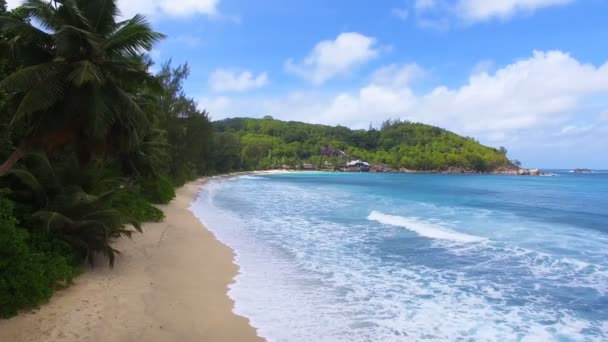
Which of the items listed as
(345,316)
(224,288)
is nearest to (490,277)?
(345,316)

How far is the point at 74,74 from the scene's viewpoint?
886 cm

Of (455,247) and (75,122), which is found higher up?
(75,122)

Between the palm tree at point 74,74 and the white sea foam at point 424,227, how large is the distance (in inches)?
528

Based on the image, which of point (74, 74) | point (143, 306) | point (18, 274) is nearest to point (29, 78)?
point (74, 74)

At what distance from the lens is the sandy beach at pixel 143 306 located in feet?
19.7

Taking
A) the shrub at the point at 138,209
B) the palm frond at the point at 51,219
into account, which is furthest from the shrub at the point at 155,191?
the palm frond at the point at 51,219

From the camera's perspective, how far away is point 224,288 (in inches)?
354

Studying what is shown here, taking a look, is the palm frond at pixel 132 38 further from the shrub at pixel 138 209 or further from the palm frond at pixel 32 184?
the shrub at pixel 138 209

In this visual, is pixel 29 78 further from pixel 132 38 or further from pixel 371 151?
pixel 371 151

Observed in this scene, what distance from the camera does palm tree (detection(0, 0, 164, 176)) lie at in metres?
8.86

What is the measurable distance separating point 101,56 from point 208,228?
905cm

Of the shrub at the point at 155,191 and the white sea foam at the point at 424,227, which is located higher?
the shrub at the point at 155,191

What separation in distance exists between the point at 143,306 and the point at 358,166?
15262 centimetres

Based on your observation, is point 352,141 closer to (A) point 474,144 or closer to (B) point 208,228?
(A) point 474,144
